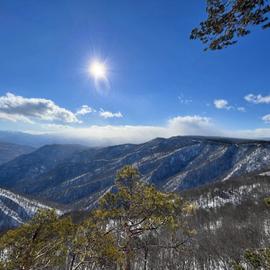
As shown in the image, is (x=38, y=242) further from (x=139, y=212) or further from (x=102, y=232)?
(x=139, y=212)

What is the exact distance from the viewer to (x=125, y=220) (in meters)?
18.2

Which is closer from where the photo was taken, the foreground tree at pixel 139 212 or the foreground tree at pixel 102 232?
the foreground tree at pixel 102 232

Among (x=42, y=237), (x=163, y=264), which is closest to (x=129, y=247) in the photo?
(x=42, y=237)

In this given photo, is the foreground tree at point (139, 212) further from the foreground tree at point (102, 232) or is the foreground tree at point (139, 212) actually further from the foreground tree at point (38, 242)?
the foreground tree at point (38, 242)

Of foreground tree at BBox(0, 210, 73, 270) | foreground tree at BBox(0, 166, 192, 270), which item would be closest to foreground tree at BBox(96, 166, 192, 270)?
foreground tree at BBox(0, 166, 192, 270)

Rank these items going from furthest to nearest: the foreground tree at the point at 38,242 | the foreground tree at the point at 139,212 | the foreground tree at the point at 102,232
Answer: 1. the foreground tree at the point at 139,212
2. the foreground tree at the point at 102,232
3. the foreground tree at the point at 38,242

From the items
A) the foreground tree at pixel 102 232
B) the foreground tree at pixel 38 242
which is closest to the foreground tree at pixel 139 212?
the foreground tree at pixel 102 232

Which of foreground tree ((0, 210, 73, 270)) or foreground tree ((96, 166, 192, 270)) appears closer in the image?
foreground tree ((0, 210, 73, 270))

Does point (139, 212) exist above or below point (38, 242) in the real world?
above

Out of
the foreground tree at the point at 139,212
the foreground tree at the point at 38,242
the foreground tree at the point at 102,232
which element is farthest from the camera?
the foreground tree at the point at 139,212

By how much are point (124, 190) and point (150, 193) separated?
1975mm

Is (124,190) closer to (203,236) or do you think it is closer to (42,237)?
(42,237)

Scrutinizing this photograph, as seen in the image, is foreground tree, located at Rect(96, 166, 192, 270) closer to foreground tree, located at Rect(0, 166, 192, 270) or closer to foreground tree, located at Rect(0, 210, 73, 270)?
foreground tree, located at Rect(0, 166, 192, 270)

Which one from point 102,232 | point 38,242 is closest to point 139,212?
point 102,232
